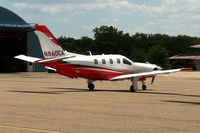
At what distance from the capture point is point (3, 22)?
2761 inches

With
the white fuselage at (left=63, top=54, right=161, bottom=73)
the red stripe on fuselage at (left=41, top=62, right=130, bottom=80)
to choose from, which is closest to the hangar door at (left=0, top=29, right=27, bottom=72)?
the white fuselage at (left=63, top=54, right=161, bottom=73)

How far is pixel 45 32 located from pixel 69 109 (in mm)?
11781

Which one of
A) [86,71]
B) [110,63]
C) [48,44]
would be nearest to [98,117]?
[86,71]

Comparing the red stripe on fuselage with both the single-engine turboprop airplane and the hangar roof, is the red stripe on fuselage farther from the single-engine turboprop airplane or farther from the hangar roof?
the hangar roof

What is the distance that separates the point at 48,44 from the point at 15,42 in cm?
4875

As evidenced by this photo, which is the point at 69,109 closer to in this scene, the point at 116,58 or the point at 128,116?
the point at 128,116

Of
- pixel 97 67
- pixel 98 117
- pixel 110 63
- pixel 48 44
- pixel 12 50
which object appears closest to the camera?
pixel 98 117

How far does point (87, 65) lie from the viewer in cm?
2873

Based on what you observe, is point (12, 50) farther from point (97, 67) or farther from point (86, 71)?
point (86, 71)

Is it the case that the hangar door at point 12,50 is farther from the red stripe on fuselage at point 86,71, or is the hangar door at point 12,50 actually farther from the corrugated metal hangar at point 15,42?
the red stripe on fuselage at point 86,71

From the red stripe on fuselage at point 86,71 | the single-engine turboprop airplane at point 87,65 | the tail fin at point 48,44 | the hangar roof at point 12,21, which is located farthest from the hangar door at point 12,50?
the red stripe on fuselage at point 86,71

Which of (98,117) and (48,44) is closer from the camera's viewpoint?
(98,117)

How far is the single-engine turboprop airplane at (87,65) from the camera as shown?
28.0 metres

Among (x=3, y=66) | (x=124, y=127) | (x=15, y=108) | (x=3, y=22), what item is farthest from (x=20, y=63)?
(x=124, y=127)
